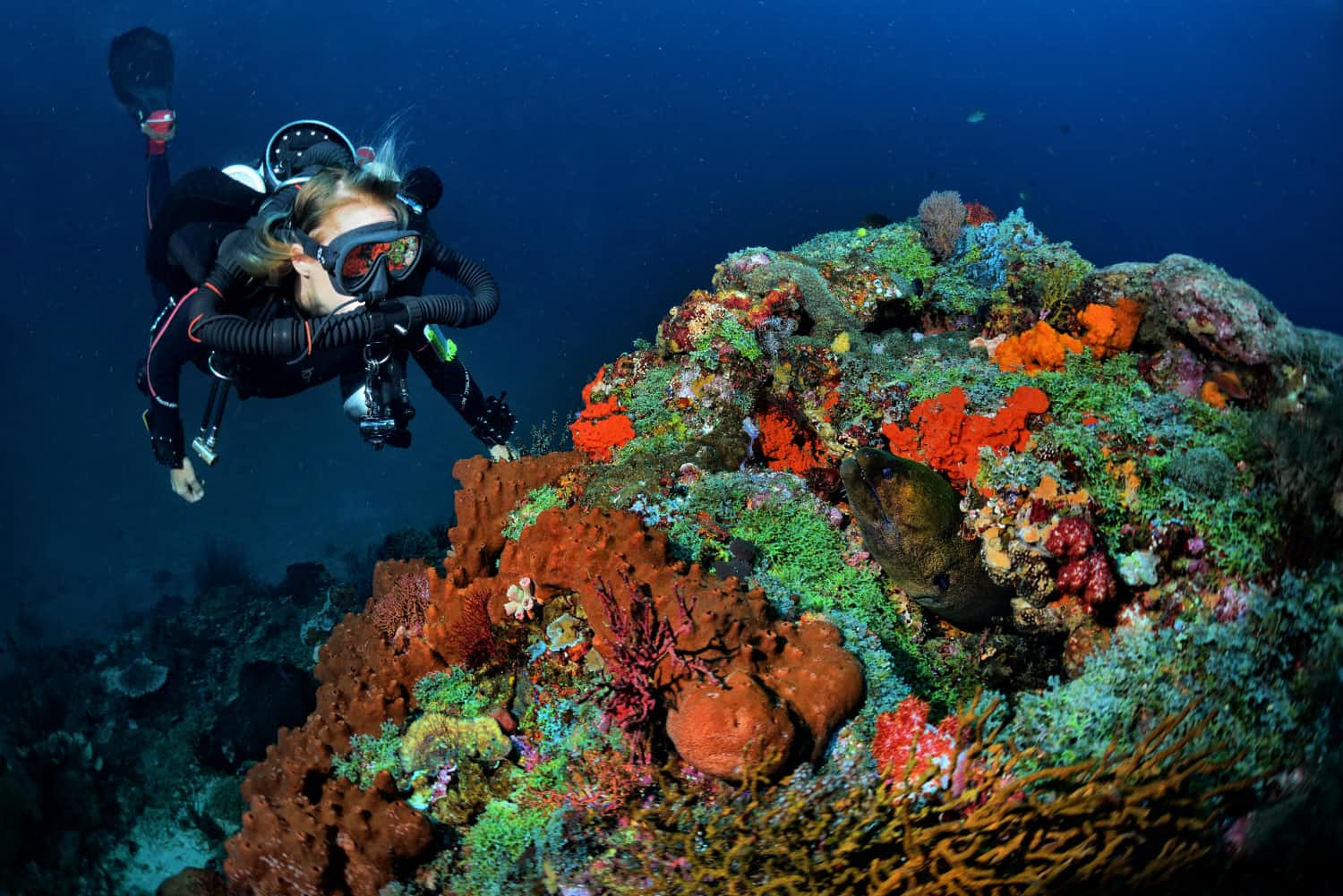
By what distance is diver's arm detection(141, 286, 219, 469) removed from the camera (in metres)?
5.61

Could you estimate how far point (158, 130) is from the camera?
8352 mm

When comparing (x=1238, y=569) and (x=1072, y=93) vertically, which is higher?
(x=1072, y=93)

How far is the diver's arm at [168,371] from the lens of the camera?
5613 mm

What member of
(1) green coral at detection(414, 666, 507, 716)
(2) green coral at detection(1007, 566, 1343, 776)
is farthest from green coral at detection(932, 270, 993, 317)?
(1) green coral at detection(414, 666, 507, 716)

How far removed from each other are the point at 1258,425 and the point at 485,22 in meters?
97.0

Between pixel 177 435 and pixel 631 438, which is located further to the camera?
pixel 177 435

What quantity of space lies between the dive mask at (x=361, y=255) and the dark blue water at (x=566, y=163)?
17.4m

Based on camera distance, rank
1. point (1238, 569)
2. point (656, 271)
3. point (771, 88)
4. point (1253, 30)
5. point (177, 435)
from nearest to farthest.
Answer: point (1238, 569), point (177, 435), point (656, 271), point (771, 88), point (1253, 30)

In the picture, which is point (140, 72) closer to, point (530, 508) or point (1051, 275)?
point (530, 508)

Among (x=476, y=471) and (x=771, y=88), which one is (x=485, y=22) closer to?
(x=771, y=88)

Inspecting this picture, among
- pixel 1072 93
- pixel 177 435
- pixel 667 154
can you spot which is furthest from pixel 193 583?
pixel 1072 93

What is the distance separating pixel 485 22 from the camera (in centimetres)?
7912

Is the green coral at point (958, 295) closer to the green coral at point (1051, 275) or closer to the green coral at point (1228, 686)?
the green coral at point (1051, 275)

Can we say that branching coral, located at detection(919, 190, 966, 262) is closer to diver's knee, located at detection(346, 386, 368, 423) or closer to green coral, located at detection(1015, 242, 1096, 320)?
green coral, located at detection(1015, 242, 1096, 320)
